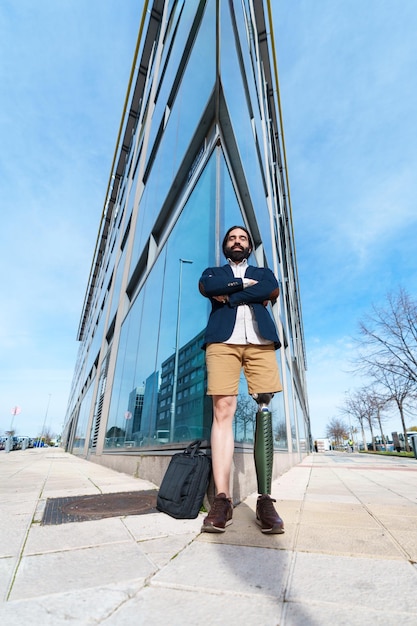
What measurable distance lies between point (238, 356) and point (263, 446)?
55 cm

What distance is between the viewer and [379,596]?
0.87 m

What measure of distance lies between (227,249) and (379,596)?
1.96 meters

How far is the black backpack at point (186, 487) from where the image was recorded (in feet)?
5.76

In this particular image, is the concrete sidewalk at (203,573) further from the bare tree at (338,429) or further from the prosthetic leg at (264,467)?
the bare tree at (338,429)

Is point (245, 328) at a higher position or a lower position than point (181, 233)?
lower

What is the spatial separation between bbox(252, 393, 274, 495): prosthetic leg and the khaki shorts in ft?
0.26

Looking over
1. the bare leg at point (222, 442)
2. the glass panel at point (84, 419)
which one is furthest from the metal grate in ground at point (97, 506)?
the glass panel at point (84, 419)

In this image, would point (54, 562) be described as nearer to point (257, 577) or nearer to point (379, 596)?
point (257, 577)

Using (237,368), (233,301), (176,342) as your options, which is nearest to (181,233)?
(176,342)

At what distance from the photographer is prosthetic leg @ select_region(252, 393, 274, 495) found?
1736 mm

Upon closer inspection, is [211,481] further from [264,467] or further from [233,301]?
[233,301]

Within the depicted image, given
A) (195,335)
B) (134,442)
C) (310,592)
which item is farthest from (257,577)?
(134,442)

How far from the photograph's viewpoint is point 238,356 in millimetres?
1984

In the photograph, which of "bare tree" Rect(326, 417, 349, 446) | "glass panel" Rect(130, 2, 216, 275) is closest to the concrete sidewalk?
"glass panel" Rect(130, 2, 216, 275)
